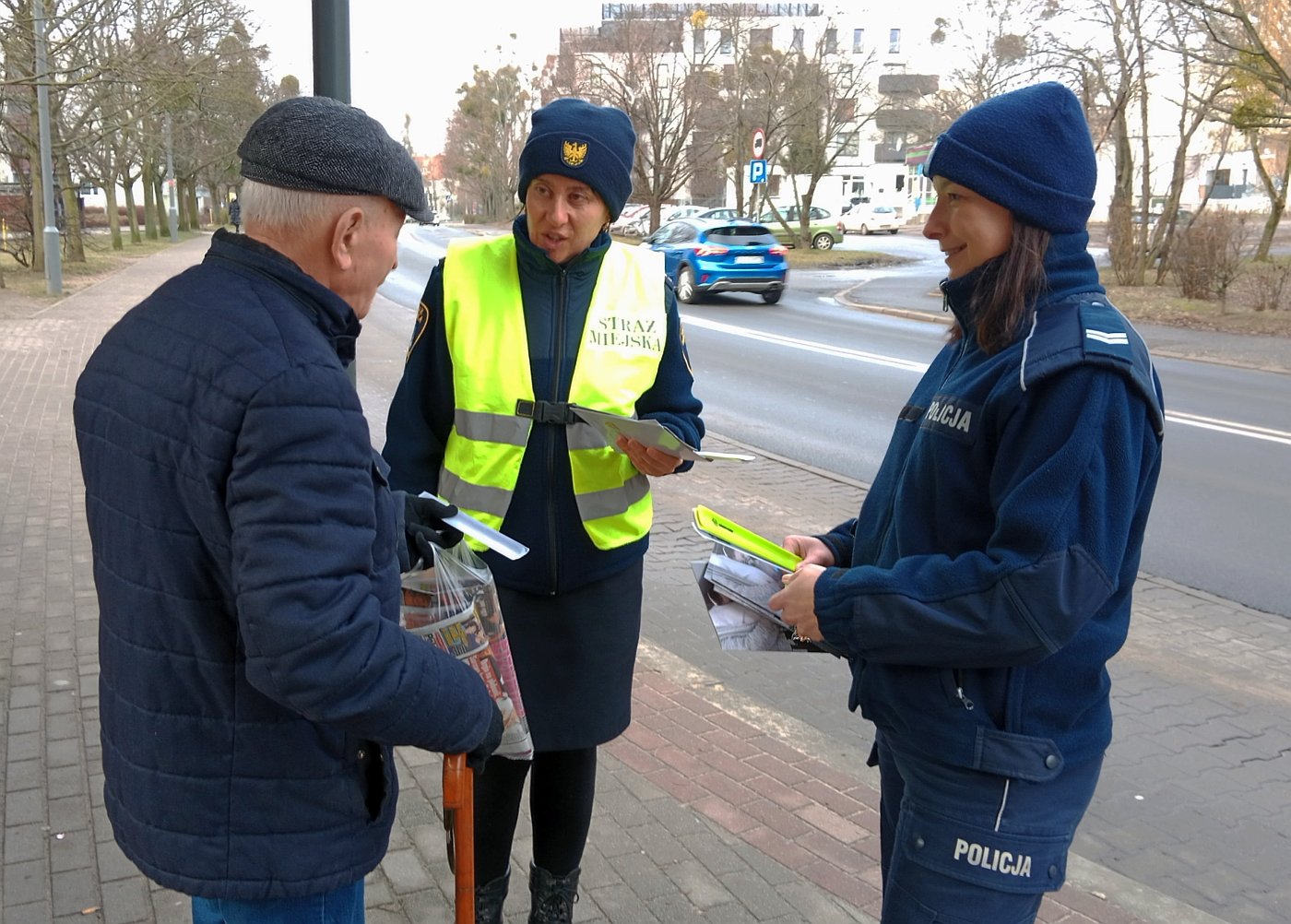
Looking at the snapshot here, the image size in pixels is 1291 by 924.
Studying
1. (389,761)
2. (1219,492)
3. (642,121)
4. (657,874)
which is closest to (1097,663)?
(389,761)

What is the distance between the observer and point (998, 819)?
1.81 m

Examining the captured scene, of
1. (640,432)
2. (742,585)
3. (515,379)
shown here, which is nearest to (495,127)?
(515,379)

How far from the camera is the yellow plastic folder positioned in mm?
2098

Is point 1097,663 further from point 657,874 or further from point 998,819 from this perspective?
point 657,874

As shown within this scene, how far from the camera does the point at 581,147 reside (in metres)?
2.55

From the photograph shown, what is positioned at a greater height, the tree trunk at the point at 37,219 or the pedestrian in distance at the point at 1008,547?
the pedestrian in distance at the point at 1008,547

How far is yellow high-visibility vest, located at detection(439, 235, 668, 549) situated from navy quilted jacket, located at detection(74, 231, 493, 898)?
878 mm

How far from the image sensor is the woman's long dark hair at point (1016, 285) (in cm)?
180

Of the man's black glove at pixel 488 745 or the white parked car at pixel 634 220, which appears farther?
the white parked car at pixel 634 220

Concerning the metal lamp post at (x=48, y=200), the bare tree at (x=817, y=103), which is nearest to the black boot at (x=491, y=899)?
the metal lamp post at (x=48, y=200)

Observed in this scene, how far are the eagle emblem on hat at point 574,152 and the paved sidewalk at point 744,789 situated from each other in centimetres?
193

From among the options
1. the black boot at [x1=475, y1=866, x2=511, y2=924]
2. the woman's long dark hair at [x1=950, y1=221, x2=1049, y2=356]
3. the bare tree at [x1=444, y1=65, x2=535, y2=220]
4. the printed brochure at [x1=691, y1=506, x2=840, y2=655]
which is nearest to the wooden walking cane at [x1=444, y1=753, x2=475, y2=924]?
the printed brochure at [x1=691, y1=506, x2=840, y2=655]

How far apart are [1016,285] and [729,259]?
65.2ft

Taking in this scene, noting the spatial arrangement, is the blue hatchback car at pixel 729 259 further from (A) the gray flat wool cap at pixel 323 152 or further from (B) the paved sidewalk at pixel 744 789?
(A) the gray flat wool cap at pixel 323 152
